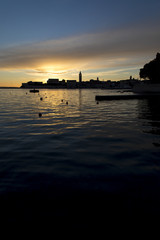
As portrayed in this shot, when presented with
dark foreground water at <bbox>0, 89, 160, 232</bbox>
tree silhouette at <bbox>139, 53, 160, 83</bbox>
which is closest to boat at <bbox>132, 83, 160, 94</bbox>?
tree silhouette at <bbox>139, 53, 160, 83</bbox>

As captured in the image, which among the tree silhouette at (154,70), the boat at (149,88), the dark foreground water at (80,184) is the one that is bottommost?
the dark foreground water at (80,184)

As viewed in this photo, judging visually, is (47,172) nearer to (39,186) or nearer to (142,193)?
(39,186)

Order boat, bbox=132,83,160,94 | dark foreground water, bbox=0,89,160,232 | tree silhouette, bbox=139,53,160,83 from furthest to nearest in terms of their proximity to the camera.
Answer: tree silhouette, bbox=139,53,160,83 < boat, bbox=132,83,160,94 < dark foreground water, bbox=0,89,160,232

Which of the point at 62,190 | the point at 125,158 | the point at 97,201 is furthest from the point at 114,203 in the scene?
the point at 125,158

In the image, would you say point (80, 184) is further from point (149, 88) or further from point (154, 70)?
point (154, 70)

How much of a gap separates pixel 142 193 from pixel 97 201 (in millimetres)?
1789

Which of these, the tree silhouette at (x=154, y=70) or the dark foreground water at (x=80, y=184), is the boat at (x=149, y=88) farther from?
the dark foreground water at (x=80, y=184)

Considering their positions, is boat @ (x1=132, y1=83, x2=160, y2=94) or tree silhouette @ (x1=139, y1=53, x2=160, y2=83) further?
tree silhouette @ (x1=139, y1=53, x2=160, y2=83)

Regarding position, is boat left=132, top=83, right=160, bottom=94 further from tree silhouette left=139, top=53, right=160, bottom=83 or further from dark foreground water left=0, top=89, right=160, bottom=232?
dark foreground water left=0, top=89, right=160, bottom=232

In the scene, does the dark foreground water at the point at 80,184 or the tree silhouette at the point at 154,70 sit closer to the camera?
the dark foreground water at the point at 80,184

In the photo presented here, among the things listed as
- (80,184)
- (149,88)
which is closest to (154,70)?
(149,88)

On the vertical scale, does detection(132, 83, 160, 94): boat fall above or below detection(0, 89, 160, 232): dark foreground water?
above

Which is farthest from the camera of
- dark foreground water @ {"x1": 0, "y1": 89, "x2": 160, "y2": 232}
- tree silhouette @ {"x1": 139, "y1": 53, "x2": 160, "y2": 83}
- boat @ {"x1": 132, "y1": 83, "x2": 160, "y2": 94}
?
tree silhouette @ {"x1": 139, "y1": 53, "x2": 160, "y2": 83}

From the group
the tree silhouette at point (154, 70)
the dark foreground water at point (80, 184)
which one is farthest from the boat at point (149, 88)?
the dark foreground water at point (80, 184)
